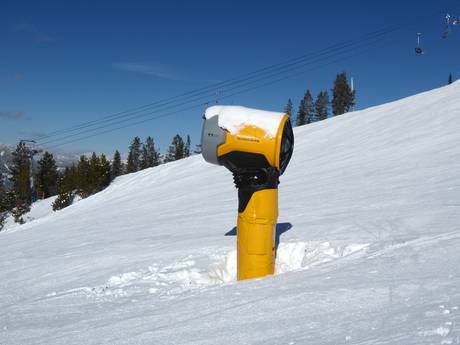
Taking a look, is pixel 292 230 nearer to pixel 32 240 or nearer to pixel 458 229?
pixel 458 229

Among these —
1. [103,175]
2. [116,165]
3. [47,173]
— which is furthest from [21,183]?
[116,165]

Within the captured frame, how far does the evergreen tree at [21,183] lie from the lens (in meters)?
35.5

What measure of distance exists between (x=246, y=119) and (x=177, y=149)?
7073 cm

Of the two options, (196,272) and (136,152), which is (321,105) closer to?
(136,152)

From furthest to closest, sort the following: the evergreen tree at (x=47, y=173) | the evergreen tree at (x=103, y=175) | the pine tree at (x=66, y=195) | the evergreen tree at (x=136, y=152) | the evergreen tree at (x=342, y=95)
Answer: the evergreen tree at (x=136, y=152) < the evergreen tree at (x=342, y=95) < the evergreen tree at (x=47, y=173) < the evergreen tree at (x=103, y=175) < the pine tree at (x=66, y=195)

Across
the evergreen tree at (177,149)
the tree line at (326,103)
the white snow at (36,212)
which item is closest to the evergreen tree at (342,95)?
the tree line at (326,103)

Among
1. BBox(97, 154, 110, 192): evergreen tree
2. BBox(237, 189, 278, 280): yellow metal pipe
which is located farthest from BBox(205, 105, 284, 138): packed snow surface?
BBox(97, 154, 110, 192): evergreen tree

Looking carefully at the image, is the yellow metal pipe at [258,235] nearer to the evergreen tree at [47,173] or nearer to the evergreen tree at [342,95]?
the evergreen tree at [47,173]

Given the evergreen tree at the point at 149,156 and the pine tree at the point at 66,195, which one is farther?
the evergreen tree at the point at 149,156

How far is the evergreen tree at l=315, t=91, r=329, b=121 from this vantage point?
243 feet

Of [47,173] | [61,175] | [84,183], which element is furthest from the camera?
[61,175]

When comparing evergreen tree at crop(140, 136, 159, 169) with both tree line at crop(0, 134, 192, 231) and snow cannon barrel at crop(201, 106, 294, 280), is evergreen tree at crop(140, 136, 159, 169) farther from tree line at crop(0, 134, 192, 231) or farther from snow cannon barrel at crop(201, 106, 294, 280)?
snow cannon barrel at crop(201, 106, 294, 280)

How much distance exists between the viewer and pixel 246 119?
3623 millimetres

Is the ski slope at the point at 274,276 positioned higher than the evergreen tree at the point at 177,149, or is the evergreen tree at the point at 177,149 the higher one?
the evergreen tree at the point at 177,149
